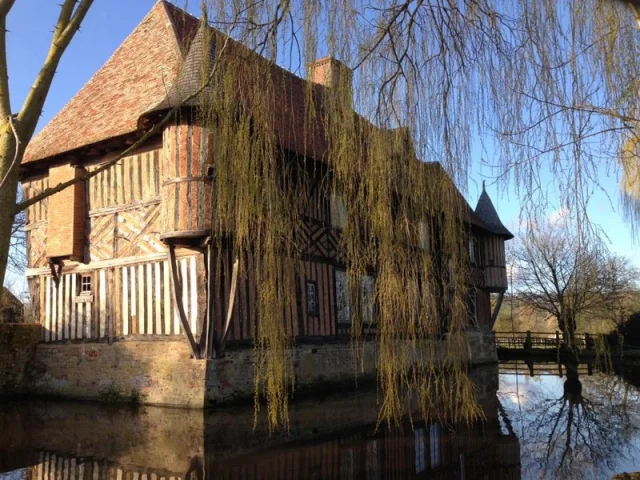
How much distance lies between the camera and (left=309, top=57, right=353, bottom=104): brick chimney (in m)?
3.31

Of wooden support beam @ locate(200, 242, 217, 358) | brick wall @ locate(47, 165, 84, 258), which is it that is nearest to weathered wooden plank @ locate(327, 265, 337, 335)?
wooden support beam @ locate(200, 242, 217, 358)

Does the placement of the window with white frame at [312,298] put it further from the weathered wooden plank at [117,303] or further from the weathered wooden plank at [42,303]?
the weathered wooden plank at [42,303]

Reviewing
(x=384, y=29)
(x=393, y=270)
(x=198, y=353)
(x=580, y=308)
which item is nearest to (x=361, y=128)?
(x=384, y=29)

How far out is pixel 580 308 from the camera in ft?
11.2

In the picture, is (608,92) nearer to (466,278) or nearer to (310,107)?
(466,278)

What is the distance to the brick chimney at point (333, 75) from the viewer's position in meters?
3.31

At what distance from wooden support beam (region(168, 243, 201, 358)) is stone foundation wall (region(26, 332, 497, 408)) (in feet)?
0.74

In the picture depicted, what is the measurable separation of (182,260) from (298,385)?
2916 millimetres

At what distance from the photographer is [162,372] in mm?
8836

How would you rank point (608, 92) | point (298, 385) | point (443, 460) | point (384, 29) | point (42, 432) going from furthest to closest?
point (298, 385) < point (42, 432) < point (443, 460) < point (384, 29) < point (608, 92)

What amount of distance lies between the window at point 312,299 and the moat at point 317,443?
5.21ft

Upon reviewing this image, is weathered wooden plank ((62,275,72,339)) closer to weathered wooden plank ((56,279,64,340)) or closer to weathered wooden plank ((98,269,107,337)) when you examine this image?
weathered wooden plank ((56,279,64,340))

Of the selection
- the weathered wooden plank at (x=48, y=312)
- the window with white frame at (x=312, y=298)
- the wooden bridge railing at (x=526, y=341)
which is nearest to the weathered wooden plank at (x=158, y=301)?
the window with white frame at (x=312, y=298)

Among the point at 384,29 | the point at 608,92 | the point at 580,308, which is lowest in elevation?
the point at 580,308
